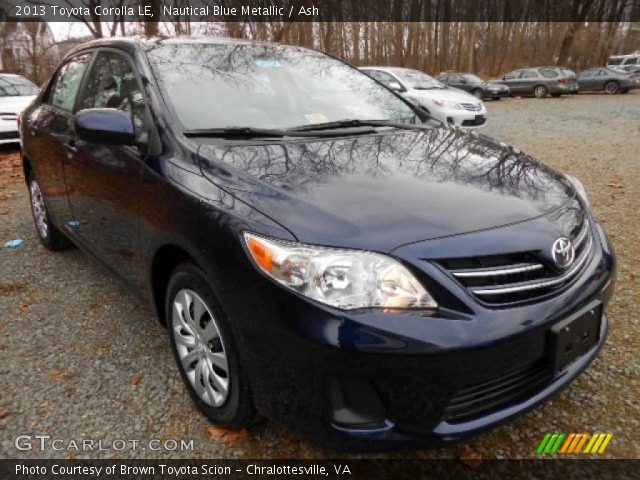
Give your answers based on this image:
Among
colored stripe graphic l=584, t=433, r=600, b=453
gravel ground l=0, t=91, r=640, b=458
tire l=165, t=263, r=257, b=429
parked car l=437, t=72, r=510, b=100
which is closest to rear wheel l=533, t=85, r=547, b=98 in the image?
parked car l=437, t=72, r=510, b=100

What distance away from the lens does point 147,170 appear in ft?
7.31

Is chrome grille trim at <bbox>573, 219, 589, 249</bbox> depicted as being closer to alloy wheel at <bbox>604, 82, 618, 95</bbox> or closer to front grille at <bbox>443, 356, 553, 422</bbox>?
front grille at <bbox>443, 356, 553, 422</bbox>

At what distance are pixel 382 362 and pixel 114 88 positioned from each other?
7.40 ft

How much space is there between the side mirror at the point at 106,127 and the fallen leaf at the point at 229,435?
136cm

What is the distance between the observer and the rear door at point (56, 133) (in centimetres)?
324

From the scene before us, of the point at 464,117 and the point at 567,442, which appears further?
the point at 464,117

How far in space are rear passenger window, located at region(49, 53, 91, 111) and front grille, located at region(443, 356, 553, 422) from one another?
3.02 metres

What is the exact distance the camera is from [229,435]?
6.84ft

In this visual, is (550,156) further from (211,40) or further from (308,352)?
(308,352)

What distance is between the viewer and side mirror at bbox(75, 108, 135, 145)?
2.24m

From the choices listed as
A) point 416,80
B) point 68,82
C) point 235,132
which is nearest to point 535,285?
point 235,132

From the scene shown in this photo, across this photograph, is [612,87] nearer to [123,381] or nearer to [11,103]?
[11,103]

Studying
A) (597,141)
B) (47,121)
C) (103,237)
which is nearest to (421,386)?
(103,237)

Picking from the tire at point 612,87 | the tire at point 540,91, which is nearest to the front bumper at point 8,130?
the tire at point 540,91
